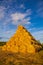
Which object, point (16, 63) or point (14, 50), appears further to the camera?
point (14, 50)

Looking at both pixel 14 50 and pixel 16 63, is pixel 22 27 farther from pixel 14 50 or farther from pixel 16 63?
pixel 16 63

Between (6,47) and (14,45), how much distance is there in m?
1.48

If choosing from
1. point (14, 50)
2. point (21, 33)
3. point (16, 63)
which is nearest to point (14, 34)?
point (21, 33)

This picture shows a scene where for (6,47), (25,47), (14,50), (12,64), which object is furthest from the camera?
(6,47)

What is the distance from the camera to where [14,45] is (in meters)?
15.0

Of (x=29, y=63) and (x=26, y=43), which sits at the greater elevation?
(x=26, y=43)

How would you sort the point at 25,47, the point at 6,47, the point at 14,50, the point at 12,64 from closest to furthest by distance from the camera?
1. the point at 12,64
2. the point at 25,47
3. the point at 14,50
4. the point at 6,47

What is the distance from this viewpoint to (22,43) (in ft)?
47.3

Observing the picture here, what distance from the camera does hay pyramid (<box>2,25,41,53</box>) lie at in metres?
13.5

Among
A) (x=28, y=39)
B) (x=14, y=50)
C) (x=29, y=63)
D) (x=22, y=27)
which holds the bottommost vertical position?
(x=29, y=63)

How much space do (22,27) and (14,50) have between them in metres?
3.05

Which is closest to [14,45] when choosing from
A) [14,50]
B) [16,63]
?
[14,50]

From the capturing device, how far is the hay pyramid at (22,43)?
531 inches

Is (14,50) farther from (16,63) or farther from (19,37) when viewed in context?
(16,63)
